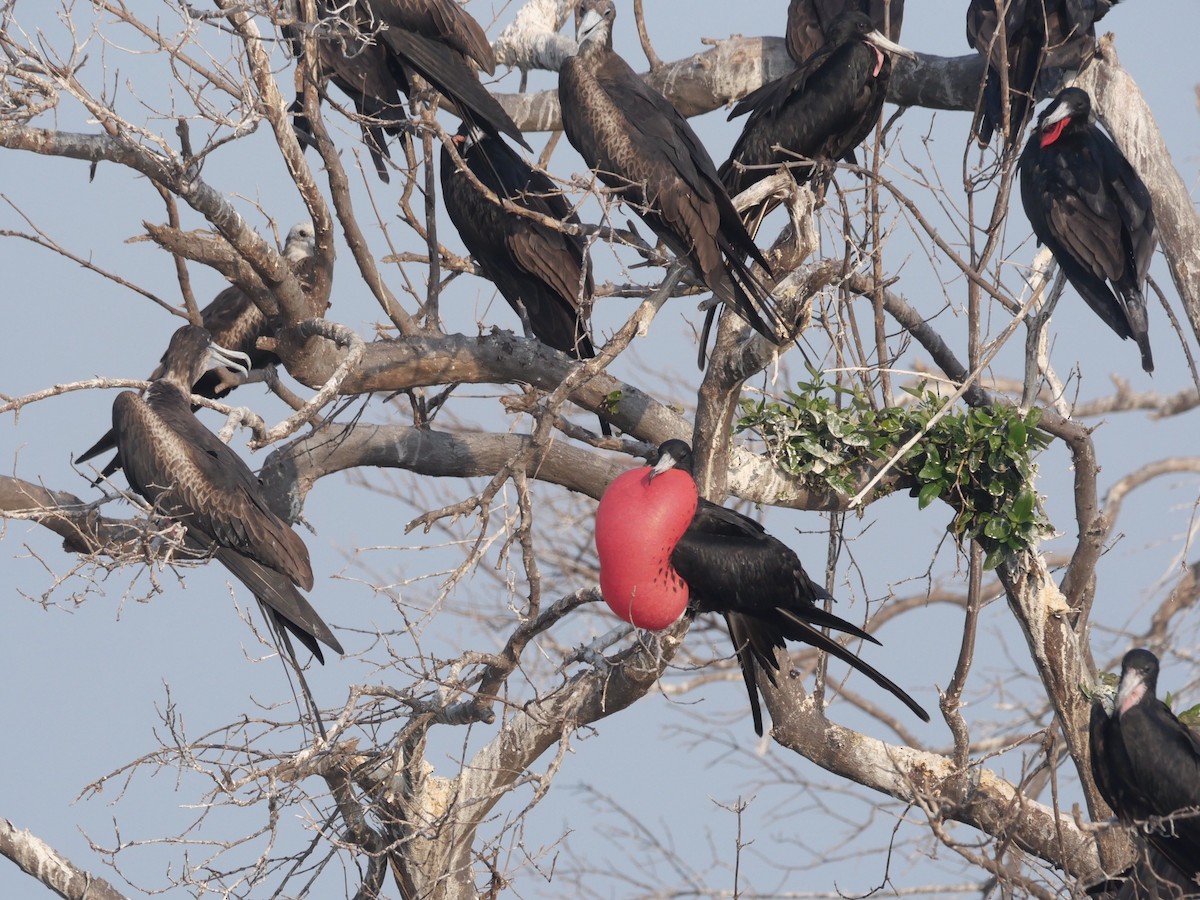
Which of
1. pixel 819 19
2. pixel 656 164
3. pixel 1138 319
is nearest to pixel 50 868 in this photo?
→ pixel 656 164

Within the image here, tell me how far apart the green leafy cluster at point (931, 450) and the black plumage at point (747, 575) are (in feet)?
1.73

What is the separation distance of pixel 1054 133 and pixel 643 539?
2.26 metres

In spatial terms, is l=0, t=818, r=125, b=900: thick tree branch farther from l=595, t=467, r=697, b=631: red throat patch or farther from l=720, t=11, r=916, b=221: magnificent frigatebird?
l=720, t=11, r=916, b=221: magnificent frigatebird

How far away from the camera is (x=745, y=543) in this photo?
3924 millimetres

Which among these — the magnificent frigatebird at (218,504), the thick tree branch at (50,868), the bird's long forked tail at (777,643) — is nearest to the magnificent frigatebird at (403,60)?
the magnificent frigatebird at (218,504)

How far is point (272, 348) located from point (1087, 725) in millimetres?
2757

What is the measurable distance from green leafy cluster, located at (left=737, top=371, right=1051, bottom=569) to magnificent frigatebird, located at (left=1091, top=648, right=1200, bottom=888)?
503 millimetres

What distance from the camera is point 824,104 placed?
191 inches

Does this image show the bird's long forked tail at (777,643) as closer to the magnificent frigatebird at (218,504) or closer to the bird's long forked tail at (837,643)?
the bird's long forked tail at (837,643)

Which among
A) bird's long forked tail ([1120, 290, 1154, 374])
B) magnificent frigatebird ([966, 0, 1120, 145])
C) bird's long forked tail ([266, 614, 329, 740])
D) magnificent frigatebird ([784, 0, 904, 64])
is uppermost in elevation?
magnificent frigatebird ([784, 0, 904, 64])

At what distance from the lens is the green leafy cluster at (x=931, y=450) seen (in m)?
4.23

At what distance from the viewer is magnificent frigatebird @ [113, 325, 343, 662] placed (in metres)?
4.30

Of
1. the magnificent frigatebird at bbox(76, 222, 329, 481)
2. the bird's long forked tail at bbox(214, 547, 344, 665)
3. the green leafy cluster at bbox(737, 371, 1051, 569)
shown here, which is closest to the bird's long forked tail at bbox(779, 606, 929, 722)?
the green leafy cluster at bbox(737, 371, 1051, 569)

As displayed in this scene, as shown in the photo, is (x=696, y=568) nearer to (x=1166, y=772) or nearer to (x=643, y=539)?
(x=643, y=539)
